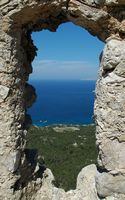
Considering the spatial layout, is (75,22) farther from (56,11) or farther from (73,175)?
(73,175)

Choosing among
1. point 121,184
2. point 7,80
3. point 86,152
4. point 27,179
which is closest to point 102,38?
point 7,80

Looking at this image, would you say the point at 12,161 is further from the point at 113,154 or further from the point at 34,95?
the point at 113,154

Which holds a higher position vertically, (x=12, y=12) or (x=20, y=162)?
(x=12, y=12)

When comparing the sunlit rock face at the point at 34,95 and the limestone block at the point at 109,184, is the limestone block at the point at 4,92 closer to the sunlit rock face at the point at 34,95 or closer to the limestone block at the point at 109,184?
the sunlit rock face at the point at 34,95

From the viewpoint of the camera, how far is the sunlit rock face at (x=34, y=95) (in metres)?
5.88

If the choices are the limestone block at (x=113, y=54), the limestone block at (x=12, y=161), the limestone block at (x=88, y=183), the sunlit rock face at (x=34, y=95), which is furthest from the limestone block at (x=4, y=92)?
the limestone block at (x=88, y=183)

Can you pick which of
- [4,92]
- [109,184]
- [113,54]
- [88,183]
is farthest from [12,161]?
[113,54]

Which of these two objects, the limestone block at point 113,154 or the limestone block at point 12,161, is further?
the limestone block at point 12,161

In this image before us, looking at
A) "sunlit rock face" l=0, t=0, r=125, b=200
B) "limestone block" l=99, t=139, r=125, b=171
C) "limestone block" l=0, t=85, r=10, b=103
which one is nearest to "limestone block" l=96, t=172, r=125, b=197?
"sunlit rock face" l=0, t=0, r=125, b=200

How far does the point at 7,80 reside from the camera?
6559 mm

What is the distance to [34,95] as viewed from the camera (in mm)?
7395

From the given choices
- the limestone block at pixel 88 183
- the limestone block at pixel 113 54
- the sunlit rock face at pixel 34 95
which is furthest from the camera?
the limestone block at pixel 88 183

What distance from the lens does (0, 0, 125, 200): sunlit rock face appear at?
588 centimetres

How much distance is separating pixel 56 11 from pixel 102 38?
866 millimetres
